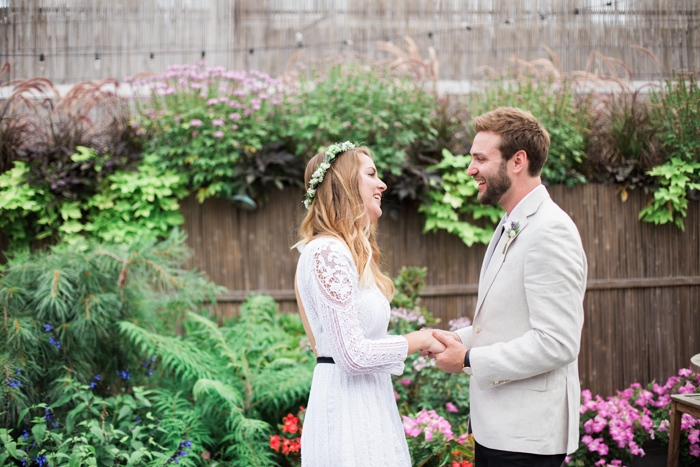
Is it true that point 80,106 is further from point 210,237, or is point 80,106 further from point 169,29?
point 210,237

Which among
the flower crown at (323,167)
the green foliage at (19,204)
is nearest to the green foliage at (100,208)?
the green foliage at (19,204)

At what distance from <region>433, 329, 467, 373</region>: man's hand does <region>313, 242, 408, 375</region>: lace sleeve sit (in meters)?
0.26

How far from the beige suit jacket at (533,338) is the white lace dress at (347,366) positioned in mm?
339

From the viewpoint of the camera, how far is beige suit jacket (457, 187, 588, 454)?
84.3 inches

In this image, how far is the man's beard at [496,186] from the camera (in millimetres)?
2406

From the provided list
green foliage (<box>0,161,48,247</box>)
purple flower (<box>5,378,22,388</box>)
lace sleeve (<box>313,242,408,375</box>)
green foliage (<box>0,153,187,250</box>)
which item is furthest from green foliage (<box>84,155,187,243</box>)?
lace sleeve (<box>313,242,408,375</box>)

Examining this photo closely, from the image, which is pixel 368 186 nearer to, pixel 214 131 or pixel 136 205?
pixel 214 131

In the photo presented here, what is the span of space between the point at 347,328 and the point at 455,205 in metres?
3.15

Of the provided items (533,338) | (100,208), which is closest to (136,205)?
(100,208)

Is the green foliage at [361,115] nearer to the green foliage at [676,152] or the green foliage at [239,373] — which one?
the green foliage at [239,373]

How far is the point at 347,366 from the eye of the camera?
2158 mm

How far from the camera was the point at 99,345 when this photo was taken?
4.02 meters

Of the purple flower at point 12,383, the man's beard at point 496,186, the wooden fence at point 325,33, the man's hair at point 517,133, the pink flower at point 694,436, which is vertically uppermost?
the wooden fence at point 325,33

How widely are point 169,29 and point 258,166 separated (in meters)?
2.49
